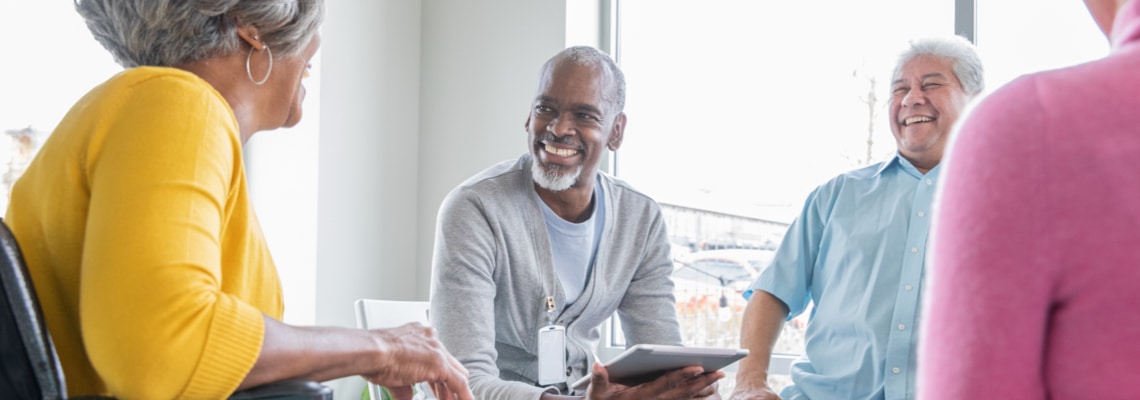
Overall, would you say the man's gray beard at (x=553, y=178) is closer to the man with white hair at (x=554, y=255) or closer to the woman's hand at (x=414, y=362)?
the man with white hair at (x=554, y=255)

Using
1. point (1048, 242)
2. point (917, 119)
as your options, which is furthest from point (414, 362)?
point (917, 119)

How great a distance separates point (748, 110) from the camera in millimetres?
3701

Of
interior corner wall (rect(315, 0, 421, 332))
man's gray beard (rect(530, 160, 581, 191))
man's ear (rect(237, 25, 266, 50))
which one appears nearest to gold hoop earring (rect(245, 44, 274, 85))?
man's ear (rect(237, 25, 266, 50))

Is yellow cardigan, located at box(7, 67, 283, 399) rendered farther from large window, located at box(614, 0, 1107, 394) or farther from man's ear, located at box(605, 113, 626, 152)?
large window, located at box(614, 0, 1107, 394)

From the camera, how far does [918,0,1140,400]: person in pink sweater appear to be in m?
0.62

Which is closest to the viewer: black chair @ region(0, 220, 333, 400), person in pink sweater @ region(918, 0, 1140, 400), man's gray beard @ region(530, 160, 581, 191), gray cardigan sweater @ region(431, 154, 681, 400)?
person in pink sweater @ region(918, 0, 1140, 400)

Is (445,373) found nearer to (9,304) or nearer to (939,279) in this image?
(9,304)

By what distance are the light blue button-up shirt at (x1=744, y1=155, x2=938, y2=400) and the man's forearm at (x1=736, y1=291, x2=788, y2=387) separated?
0.03 m

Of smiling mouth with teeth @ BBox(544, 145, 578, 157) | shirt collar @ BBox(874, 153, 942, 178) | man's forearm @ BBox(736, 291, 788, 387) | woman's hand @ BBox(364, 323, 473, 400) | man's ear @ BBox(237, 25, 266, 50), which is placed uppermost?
man's ear @ BBox(237, 25, 266, 50)

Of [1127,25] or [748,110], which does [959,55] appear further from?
[1127,25]

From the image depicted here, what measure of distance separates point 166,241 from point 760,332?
5.94 feet

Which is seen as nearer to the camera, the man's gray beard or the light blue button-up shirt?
the light blue button-up shirt

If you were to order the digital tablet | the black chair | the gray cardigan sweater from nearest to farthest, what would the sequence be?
the black chair → the digital tablet → the gray cardigan sweater

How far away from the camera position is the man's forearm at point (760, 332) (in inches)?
100
